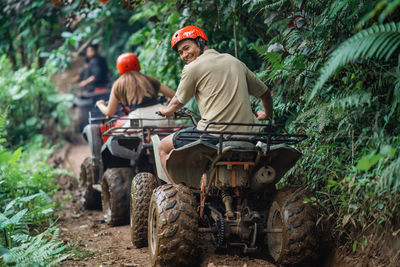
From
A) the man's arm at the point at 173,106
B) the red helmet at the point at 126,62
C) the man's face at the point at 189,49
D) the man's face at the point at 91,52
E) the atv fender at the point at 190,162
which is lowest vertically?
the atv fender at the point at 190,162

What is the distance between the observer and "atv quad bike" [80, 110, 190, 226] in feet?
18.0

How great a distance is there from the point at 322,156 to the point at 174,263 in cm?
172

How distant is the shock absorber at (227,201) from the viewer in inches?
149

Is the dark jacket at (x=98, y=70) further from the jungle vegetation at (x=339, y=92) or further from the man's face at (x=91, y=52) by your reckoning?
the jungle vegetation at (x=339, y=92)

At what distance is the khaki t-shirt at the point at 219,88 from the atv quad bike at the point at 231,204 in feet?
0.76

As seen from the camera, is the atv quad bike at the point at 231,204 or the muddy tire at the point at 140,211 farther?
the muddy tire at the point at 140,211

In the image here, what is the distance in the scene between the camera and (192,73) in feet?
12.9

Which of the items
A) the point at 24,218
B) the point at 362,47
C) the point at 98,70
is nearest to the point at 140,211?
the point at 24,218

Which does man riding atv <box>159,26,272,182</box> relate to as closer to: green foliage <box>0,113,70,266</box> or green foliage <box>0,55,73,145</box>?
green foliage <box>0,113,70,266</box>

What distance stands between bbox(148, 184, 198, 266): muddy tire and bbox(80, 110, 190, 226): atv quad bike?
5.18ft

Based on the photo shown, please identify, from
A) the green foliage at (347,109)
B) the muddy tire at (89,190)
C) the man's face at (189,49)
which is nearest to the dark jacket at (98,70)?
the muddy tire at (89,190)

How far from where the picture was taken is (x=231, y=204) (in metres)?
4.05

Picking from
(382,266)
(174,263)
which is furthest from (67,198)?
(382,266)

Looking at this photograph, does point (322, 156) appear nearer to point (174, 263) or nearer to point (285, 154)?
point (285, 154)
